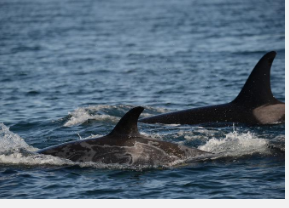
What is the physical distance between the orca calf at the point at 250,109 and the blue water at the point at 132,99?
597mm

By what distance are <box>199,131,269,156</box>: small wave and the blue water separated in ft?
0.10

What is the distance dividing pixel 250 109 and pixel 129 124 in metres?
7.19

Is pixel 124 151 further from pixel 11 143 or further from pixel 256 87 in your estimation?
pixel 256 87

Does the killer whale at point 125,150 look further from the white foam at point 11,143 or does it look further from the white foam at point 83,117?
the white foam at point 83,117

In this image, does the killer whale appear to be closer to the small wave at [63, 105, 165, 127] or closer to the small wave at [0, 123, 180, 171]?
the small wave at [0, 123, 180, 171]

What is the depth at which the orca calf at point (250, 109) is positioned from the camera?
2066cm

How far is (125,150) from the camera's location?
1512 cm

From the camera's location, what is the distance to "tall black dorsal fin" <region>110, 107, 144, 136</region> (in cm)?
1462

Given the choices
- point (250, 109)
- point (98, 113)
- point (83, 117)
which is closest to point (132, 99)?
point (98, 113)

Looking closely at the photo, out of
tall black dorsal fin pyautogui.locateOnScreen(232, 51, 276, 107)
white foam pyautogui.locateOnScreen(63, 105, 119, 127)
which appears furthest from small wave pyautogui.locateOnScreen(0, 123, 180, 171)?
tall black dorsal fin pyautogui.locateOnScreen(232, 51, 276, 107)

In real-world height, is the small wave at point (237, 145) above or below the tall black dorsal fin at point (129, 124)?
below

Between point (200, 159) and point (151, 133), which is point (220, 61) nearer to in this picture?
point (151, 133)

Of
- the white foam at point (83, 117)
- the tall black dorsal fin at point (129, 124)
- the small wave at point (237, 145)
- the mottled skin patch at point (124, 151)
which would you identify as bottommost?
the small wave at point (237, 145)

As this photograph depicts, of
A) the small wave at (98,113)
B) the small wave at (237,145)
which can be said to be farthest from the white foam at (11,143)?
the small wave at (237,145)
